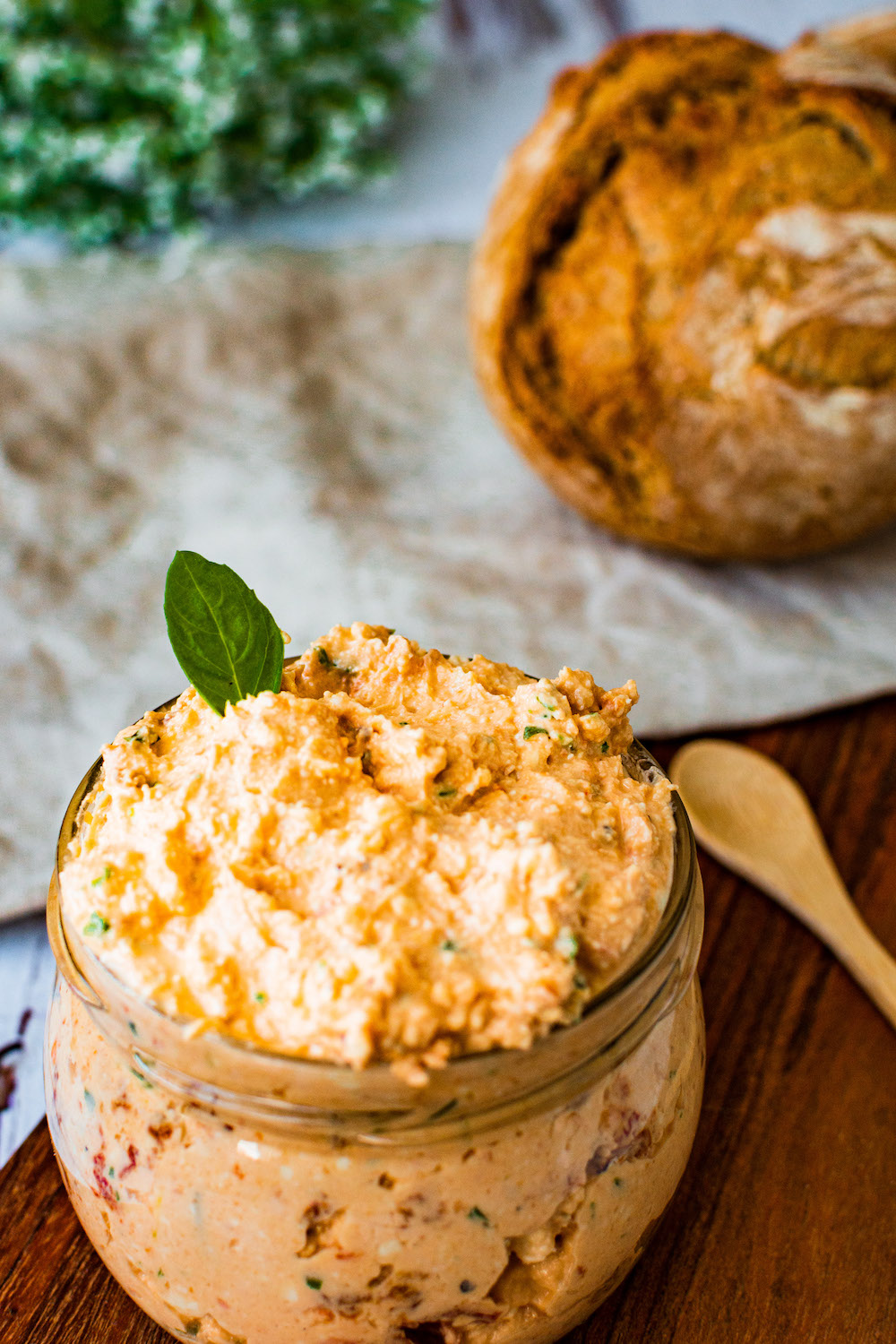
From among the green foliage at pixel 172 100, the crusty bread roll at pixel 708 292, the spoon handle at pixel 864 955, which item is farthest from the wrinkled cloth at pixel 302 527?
the spoon handle at pixel 864 955

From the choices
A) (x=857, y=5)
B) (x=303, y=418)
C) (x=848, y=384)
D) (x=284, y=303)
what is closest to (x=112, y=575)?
(x=303, y=418)

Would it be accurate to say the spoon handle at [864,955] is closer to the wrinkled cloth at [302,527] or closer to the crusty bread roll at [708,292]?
the wrinkled cloth at [302,527]

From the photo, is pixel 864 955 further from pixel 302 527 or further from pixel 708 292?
pixel 302 527

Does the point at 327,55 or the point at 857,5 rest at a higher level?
the point at 857,5

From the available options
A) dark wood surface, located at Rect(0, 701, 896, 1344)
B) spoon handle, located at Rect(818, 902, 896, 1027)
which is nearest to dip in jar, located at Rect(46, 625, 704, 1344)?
dark wood surface, located at Rect(0, 701, 896, 1344)

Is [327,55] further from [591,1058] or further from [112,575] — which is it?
[591,1058]

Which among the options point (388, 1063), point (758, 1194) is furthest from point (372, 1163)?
point (758, 1194)

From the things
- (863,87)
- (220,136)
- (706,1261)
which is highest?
(863,87)
